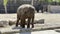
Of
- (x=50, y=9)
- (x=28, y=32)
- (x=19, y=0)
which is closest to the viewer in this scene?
(x=28, y=32)

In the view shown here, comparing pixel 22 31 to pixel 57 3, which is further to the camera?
pixel 57 3

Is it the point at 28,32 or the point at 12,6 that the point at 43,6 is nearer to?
the point at 12,6

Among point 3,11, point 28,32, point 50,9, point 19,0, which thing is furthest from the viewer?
point 19,0

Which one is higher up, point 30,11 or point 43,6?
point 30,11

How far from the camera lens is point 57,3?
28234mm

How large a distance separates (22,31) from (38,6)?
18680 mm

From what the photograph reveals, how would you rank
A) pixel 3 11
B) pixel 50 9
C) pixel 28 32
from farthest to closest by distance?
pixel 3 11 → pixel 50 9 → pixel 28 32

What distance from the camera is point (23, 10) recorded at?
846cm

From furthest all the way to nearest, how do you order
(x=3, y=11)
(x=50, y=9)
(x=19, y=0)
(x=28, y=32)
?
(x=19, y=0)
(x=3, y=11)
(x=50, y=9)
(x=28, y=32)

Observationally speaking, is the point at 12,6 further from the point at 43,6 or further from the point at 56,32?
the point at 56,32

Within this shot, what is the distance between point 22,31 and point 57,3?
2059cm

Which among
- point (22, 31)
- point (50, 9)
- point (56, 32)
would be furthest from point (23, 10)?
point (50, 9)

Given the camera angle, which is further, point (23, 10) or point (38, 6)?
point (38, 6)

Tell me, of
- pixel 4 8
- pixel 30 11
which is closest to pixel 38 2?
pixel 4 8
